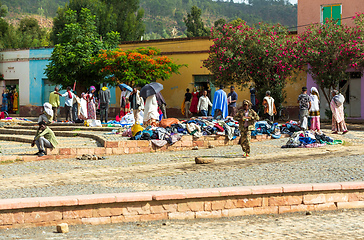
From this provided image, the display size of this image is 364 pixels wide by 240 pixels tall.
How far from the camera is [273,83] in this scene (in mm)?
24562

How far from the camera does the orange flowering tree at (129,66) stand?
85.0 feet

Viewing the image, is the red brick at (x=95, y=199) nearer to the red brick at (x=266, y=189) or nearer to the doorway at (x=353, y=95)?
the red brick at (x=266, y=189)

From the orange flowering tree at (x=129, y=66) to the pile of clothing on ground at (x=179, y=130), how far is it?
36.7 feet

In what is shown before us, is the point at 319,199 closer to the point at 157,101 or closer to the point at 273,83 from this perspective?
the point at 157,101

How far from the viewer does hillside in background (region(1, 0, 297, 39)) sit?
403 feet

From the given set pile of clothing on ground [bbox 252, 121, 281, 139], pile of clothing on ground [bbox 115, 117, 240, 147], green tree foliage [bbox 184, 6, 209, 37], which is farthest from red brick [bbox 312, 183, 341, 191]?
green tree foliage [bbox 184, 6, 209, 37]

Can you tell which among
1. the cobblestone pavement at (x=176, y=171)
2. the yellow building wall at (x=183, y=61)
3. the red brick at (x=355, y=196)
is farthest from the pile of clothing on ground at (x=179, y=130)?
the yellow building wall at (x=183, y=61)

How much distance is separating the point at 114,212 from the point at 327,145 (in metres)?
8.85

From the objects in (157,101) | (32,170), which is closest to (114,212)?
(32,170)

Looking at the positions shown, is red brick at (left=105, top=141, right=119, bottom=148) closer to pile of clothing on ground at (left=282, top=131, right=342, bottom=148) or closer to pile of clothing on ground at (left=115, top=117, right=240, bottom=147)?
pile of clothing on ground at (left=115, top=117, right=240, bottom=147)

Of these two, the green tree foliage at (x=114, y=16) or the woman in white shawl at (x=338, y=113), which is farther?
the green tree foliage at (x=114, y=16)

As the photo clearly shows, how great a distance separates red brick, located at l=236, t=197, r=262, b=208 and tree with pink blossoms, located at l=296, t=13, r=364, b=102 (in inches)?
653

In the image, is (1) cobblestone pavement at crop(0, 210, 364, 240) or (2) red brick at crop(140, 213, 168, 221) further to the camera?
(2) red brick at crop(140, 213, 168, 221)

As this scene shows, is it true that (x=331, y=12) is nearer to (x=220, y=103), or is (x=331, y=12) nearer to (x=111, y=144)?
(x=220, y=103)
